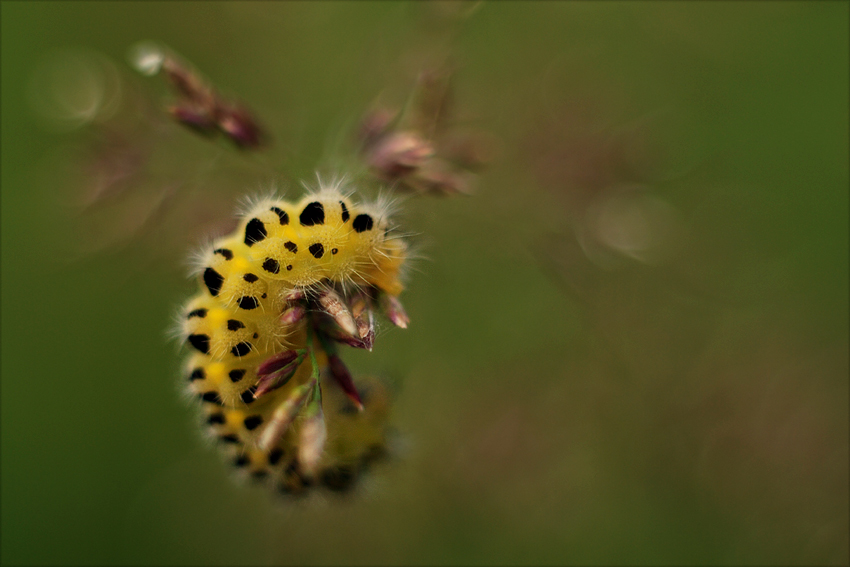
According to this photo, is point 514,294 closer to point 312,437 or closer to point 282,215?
point 282,215

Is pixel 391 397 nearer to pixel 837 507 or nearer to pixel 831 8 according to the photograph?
pixel 837 507

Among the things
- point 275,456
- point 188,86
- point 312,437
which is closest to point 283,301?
point 312,437

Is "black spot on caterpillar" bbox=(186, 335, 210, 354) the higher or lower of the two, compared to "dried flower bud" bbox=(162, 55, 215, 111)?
lower

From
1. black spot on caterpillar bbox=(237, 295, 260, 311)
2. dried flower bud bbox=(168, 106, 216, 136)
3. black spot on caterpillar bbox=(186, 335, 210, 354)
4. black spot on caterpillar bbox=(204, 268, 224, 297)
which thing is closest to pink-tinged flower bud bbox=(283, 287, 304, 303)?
black spot on caterpillar bbox=(237, 295, 260, 311)

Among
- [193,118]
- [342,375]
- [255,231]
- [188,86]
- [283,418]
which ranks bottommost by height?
[283,418]

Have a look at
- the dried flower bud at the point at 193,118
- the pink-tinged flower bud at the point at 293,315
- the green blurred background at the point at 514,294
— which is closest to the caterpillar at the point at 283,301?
the pink-tinged flower bud at the point at 293,315

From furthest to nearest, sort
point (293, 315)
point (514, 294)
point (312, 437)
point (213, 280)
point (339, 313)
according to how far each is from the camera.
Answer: point (514, 294) < point (213, 280) < point (293, 315) < point (339, 313) < point (312, 437)

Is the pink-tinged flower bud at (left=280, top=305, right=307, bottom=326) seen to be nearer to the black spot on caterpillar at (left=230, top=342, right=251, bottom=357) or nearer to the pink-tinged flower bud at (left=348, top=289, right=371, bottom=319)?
the pink-tinged flower bud at (left=348, top=289, right=371, bottom=319)
